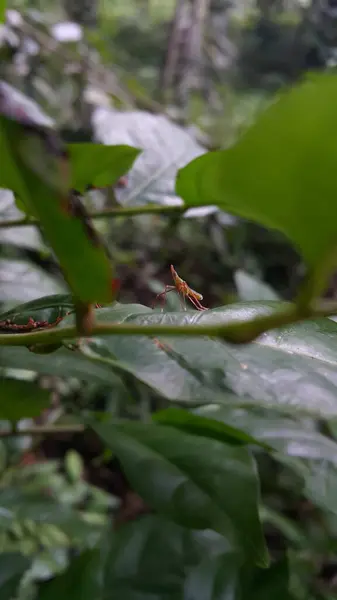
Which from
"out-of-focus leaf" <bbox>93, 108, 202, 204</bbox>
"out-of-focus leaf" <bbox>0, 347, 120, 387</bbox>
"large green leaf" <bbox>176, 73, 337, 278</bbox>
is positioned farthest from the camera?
"out-of-focus leaf" <bbox>93, 108, 202, 204</bbox>

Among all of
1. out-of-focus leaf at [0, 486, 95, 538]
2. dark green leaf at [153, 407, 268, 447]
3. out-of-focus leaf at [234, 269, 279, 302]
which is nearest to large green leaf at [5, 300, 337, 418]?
dark green leaf at [153, 407, 268, 447]

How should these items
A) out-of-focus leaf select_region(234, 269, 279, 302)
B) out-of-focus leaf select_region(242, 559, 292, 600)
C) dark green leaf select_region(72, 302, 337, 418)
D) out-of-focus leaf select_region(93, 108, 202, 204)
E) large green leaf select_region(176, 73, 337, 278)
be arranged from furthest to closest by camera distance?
out-of-focus leaf select_region(234, 269, 279, 302) < out-of-focus leaf select_region(93, 108, 202, 204) < out-of-focus leaf select_region(242, 559, 292, 600) < dark green leaf select_region(72, 302, 337, 418) < large green leaf select_region(176, 73, 337, 278)

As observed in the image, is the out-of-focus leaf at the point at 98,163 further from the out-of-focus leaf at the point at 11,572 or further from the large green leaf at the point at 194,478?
the out-of-focus leaf at the point at 11,572

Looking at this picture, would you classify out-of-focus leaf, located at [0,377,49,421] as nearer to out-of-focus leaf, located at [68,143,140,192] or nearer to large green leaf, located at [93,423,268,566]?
large green leaf, located at [93,423,268,566]

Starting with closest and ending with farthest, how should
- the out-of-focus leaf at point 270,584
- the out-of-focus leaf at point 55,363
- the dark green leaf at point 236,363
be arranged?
1. the dark green leaf at point 236,363
2. the out-of-focus leaf at point 55,363
3. the out-of-focus leaf at point 270,584

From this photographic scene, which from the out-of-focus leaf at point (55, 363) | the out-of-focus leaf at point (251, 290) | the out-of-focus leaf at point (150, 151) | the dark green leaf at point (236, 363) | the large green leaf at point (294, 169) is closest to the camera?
the large green leaf at point (294, 169)

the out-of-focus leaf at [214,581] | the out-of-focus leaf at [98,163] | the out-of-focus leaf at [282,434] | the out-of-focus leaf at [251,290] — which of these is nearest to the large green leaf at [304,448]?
the out-of-focus leaf at [282,434]

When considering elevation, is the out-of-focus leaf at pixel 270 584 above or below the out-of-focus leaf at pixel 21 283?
below
